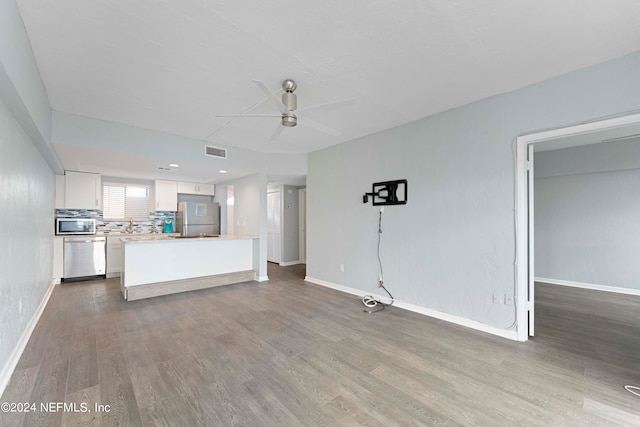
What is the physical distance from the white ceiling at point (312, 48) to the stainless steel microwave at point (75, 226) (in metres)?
3.31

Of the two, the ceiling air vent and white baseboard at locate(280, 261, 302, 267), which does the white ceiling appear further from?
white baseboard at locate(280, 261, 302, 267)

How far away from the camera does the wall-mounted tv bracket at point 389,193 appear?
3.87 m

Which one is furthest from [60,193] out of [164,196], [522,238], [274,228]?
[522,238]

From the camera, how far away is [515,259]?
2.84 m

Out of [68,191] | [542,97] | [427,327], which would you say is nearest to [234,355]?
[427,327]

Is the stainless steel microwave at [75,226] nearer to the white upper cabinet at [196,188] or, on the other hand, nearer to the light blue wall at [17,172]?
the white upper cabinet at [196,188]

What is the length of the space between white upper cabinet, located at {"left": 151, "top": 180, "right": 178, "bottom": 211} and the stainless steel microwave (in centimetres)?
124

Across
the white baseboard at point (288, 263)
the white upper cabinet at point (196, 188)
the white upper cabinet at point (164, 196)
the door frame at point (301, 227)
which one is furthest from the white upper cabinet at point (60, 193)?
the door frame at point (301, 227)

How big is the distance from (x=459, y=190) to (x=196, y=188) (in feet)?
20.5

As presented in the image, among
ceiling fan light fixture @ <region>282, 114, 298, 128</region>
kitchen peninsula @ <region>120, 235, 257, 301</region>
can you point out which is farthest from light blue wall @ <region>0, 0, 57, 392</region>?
ceiling fan light fixture @ <region>282, 114, 298, 128</region>

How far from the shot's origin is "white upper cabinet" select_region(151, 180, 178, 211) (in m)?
6.43

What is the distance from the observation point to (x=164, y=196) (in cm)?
654

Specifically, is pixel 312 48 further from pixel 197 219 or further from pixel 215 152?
pixel 197 219

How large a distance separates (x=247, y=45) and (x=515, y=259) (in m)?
3.31
